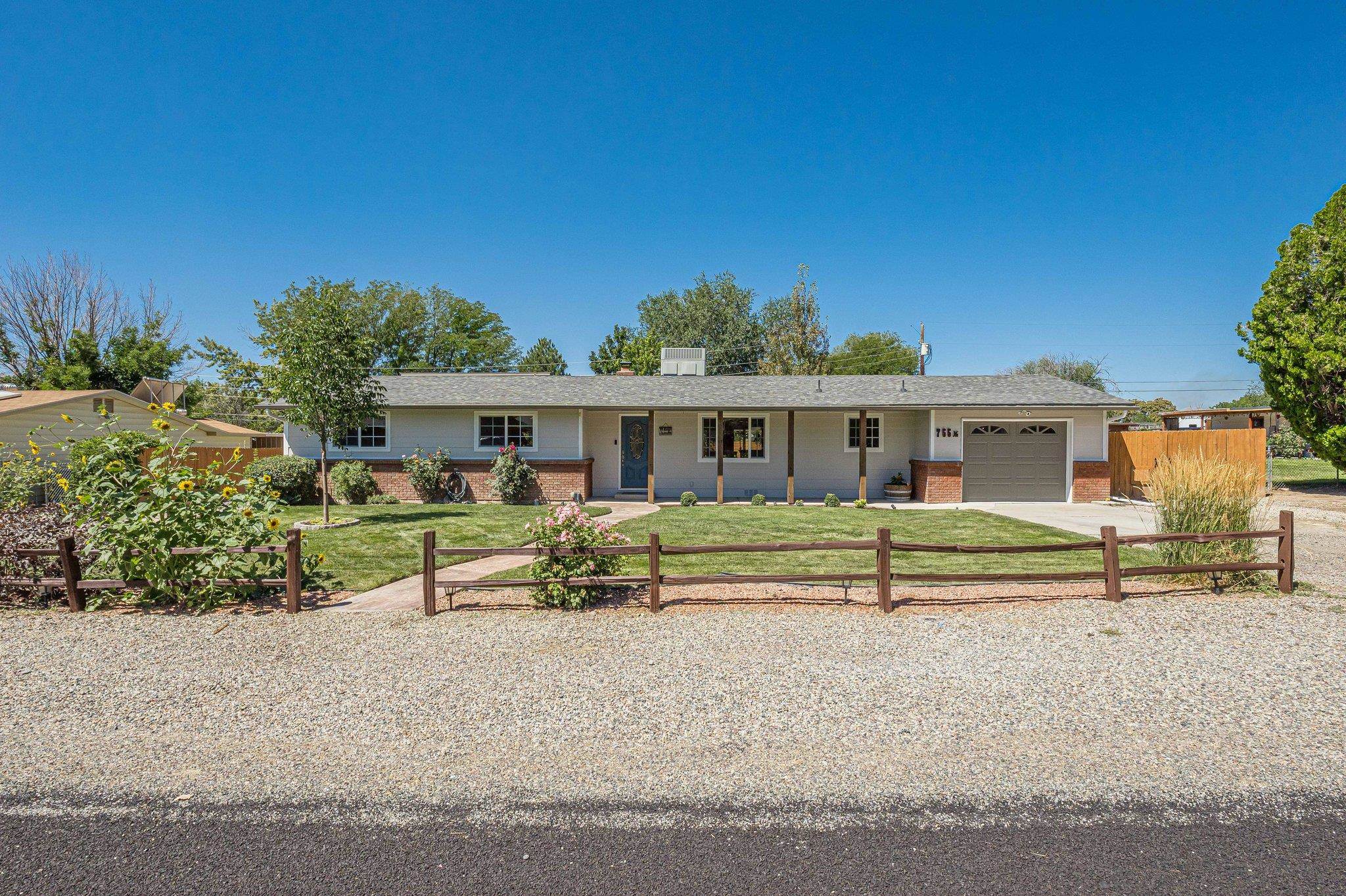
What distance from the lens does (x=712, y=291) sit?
46.9 m

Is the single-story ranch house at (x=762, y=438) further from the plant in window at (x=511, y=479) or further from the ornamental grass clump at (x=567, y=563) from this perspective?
the ornamental grass clump at (x=567, y=563)

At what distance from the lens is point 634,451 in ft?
61.9

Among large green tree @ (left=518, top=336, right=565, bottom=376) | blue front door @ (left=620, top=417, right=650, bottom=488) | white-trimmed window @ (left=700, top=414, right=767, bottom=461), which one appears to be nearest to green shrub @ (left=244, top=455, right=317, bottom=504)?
blue front door @ (left=620, top=417, right=650, bottom=488)

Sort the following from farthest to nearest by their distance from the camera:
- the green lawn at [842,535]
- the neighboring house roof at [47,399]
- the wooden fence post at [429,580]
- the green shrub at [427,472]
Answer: the green shrub at [427,472], the neighboring house roof at [47,399], the green lawn at [842,535], the wooden fence post at [429,580]

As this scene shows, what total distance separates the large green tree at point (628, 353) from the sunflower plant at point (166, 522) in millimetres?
35214

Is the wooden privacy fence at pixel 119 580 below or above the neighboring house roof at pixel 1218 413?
below

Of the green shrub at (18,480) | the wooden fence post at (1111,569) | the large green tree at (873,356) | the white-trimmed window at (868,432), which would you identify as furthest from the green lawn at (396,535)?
the large green tree at (873,356)

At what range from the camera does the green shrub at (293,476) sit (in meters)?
15.8

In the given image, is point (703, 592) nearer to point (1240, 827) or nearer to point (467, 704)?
point (467, 704)

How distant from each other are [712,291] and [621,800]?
45.1 m

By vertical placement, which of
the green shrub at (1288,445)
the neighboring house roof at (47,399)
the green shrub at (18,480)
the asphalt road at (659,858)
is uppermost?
the neighboring house roof at (47,399)

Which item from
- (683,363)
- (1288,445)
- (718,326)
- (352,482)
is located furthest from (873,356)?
(352,482)

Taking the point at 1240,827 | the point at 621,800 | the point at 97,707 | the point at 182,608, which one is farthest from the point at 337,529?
the point at 1240,827

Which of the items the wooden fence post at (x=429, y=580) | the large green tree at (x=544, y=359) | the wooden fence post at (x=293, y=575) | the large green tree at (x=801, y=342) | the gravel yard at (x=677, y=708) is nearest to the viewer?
the gravel yard at (x=677, y=708)
